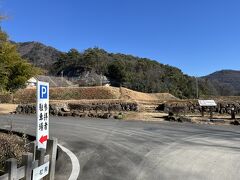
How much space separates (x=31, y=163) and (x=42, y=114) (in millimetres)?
1031

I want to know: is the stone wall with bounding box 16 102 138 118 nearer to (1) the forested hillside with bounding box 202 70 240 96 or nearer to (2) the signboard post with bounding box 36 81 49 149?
(2) the signboard post with bounding box 36 81 49 149

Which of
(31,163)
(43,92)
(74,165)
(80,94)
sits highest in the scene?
(80,94)

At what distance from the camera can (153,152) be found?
11430 mm

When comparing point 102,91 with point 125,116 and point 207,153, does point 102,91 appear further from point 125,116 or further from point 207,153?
point 207,153

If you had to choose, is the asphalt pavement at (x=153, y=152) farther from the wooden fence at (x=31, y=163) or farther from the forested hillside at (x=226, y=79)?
the forested hillside at (x=226, y=79)

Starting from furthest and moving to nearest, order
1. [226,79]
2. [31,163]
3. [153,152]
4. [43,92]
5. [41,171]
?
[226,79] → [153,152] → [43,92] → [41,171] → [31,163]

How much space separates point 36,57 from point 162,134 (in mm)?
156531

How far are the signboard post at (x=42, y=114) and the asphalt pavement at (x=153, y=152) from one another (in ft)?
5.19

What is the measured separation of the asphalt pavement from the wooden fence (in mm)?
1069

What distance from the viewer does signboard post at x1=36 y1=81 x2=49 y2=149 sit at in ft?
22.0

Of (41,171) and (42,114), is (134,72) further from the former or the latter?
(41,171)

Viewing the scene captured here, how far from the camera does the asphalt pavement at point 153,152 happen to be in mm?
8625

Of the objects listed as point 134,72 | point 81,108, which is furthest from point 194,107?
point 134,72

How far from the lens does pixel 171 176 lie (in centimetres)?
836
